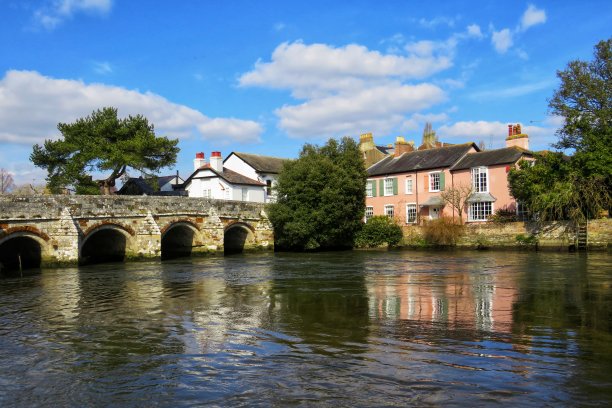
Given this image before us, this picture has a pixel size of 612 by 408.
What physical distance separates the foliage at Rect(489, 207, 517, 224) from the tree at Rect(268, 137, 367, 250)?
Answer: 1067 centimetres

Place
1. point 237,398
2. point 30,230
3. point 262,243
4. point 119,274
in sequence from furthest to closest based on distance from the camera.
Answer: point 262,243 < point 30,230 < point 119,274 < point 237,398

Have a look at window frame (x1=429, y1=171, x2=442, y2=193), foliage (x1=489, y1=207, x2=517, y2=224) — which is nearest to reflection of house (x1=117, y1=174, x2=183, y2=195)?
window frame (x1=429, y1=171, x2=442, y2=193)

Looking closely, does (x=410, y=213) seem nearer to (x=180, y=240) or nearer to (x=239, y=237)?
(x=239, y=237)

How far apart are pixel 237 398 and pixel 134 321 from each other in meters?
6.53

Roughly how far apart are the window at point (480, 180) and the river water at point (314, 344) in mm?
24488

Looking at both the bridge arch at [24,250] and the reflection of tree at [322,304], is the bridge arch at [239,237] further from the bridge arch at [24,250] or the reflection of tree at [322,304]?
the reflection of tree at [322,304]

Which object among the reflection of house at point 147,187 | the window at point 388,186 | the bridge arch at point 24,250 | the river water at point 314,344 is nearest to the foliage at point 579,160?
the window at point 388,186

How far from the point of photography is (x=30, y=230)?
88.9 ft

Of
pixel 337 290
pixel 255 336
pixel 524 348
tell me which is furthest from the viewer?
pixel 337 290

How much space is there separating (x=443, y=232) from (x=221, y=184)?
78.2ft

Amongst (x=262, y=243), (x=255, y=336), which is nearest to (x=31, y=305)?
(x=255, y=336)

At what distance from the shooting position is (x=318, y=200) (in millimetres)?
40438

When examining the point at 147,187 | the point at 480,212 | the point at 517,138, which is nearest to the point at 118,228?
the point at 480,212

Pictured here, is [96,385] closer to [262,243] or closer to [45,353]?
[45,353]
